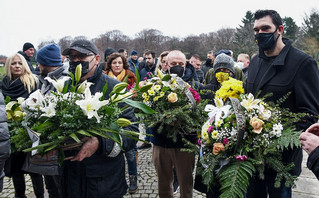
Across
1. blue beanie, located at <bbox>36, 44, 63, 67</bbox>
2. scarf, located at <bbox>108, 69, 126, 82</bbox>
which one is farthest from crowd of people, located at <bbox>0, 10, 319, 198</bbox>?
scarf, located at <bbox>108, 69, 126, 82</bbox>

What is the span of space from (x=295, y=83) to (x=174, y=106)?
4.07 feet

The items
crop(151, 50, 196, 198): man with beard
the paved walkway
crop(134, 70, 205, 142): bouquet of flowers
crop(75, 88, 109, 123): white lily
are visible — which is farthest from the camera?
the paved walkway

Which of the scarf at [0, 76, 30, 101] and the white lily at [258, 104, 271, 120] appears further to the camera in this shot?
the scarf at [0, 76, 30, 101]

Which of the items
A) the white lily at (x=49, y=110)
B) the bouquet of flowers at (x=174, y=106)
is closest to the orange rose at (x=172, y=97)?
the bouquet of flowers at (x=174, y=106)

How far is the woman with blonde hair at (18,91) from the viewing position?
328 cm

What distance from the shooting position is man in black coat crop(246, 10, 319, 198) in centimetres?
228

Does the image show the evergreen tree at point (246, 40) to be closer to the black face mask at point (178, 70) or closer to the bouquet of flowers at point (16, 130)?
the black face mask at point (178, 70)

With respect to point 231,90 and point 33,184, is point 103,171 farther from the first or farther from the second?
point 33,184

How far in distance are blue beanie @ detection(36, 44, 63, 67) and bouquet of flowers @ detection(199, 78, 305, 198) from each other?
2599mm

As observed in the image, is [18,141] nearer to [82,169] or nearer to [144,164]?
[82,169]

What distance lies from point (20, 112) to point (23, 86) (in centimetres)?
191

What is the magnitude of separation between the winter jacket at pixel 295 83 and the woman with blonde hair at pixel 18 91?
3.24 meters

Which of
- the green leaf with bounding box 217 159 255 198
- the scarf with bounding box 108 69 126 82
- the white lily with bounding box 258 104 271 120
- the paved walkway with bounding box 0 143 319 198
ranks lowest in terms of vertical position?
the paved walkway with bounding box 0 143 319 198

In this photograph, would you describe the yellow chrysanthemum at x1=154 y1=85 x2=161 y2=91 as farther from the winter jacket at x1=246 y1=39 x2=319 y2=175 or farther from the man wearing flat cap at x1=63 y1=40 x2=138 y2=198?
the winter jacket at x1=246 y1=39 x2=319 y2=175
